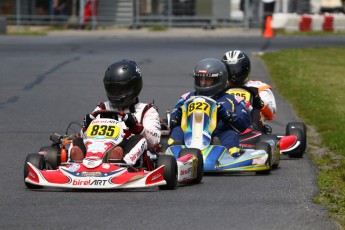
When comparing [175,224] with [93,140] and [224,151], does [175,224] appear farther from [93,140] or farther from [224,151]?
[224,151]

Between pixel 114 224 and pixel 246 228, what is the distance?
905 mm

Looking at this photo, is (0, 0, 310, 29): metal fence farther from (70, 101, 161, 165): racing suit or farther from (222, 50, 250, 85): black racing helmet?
(70, 101, 161, 165): racing suit

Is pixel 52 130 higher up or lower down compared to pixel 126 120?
lower down

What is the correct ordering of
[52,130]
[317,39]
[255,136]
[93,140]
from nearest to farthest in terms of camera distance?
1. [93,140]
2. [255,136]
3. [52,130]
4. [317,39]

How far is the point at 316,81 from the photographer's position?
68.3ft

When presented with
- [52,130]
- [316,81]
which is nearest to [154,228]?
[52,130]

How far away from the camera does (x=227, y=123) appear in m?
11.1

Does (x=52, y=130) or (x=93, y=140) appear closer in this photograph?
(x=93, y=140)

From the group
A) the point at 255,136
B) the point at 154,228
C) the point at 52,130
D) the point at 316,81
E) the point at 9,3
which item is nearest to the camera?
the point at 154,228

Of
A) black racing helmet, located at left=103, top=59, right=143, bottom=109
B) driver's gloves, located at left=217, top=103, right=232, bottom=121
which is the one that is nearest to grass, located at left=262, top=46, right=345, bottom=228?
driver's gloves, located at left=217, top=103, right=232, bottom=121

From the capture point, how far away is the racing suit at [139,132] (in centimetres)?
934

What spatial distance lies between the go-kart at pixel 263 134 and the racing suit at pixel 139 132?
1743mm

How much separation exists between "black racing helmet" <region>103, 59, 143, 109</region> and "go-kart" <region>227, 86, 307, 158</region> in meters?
1.87

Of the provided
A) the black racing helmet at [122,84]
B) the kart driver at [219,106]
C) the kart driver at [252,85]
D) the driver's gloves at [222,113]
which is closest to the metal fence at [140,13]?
the kart driver at [252,85]
